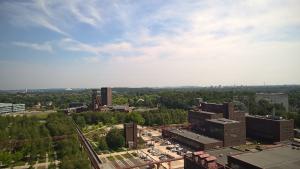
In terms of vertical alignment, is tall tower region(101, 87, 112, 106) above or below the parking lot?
above

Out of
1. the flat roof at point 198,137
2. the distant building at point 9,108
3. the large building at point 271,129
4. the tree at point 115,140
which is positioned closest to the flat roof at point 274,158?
the flat roof at point 198,137

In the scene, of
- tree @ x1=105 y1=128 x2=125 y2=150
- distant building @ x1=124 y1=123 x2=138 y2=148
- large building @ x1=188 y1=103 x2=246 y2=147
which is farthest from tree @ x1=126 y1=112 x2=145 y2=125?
tree @ x1=105 y1=128 x2=125 y2=150

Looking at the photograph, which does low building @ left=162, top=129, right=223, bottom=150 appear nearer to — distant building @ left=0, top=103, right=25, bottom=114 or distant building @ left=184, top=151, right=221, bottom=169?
distant building @ left=184, top=151, right=221, bottom=169

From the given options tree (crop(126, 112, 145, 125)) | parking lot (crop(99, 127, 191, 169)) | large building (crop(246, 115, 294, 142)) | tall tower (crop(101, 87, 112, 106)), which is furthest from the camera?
tall tower (crop(101, 87, 112, 106))

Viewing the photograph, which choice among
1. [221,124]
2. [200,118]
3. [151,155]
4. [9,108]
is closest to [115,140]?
[151,155]

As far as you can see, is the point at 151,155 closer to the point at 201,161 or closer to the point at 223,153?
the point at 223,153

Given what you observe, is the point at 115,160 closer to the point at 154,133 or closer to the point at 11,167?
the point at 11,167
